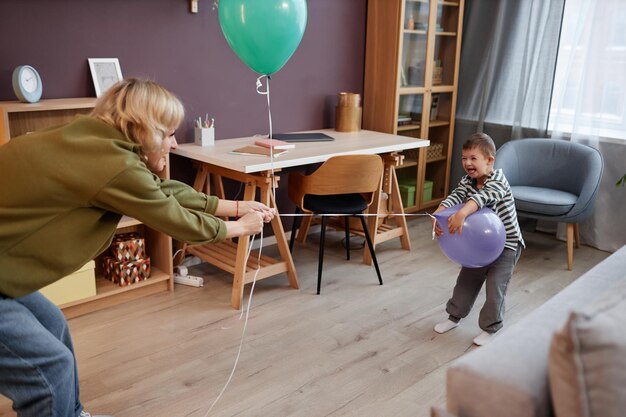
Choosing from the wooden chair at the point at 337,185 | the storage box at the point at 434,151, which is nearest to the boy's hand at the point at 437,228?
the wooden chair at the point at 337,185

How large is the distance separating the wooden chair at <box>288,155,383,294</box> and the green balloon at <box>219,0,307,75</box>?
613 mm

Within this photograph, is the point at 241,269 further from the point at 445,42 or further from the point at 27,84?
the point at 445,42

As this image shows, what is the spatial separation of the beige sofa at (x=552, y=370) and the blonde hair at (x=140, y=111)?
1018 millimetres

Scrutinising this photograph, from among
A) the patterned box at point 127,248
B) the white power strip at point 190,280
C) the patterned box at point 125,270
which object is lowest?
the white power strip at point 190,280

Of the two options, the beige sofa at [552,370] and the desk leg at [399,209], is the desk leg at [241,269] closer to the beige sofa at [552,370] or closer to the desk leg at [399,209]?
the desk leg at [399,209]

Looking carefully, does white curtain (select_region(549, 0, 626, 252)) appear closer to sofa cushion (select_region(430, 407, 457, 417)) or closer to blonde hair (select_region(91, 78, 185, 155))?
blonde hair (select_region(91, 78, 185, 155))

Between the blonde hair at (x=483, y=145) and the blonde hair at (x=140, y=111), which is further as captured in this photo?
the blonde hair at (x=483, y=145)

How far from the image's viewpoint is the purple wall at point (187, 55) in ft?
9.03

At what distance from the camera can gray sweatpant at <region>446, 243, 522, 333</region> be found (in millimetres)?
2592

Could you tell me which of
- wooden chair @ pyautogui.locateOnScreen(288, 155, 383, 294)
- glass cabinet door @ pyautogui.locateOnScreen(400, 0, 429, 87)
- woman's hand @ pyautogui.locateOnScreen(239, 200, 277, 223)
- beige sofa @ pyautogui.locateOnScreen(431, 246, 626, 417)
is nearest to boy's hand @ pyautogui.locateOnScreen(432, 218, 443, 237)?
wooden chair @ pyautogui.locateOnScreen(288, 155, 383, 294)

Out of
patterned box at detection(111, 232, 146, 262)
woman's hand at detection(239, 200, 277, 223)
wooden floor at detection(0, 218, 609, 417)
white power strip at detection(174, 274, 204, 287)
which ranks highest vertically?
woman's hand at detection(239, 200, 277, 223)

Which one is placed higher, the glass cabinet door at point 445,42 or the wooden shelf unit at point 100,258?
the glass cabinet door at point 445,42

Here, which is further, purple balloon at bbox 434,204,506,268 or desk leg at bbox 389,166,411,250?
desk leg at bbox 389,166,411,250

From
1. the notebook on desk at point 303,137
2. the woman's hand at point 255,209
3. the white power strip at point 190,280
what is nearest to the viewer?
the woman's hand at point 255,209
